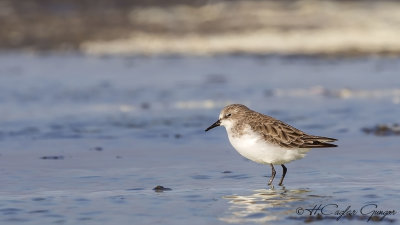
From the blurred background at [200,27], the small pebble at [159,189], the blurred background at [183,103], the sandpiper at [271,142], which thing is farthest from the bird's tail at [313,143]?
the blurred background at [200,27]

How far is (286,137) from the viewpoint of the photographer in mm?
10227

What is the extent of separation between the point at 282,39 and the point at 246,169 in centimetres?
1927

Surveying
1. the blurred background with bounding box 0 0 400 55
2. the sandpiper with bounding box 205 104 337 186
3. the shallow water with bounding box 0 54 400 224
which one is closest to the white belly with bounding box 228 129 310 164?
the sandpiper with bounding box 205 104 337 186

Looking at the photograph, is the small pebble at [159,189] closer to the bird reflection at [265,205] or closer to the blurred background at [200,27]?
the bird reflection at [265,205]

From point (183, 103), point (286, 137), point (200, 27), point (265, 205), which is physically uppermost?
point (200, 27)

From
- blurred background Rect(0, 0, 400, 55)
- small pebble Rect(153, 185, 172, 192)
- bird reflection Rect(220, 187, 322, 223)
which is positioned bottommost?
bird reflection Rect(220, 187, 322, 223)

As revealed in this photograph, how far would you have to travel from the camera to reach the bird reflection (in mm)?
8414

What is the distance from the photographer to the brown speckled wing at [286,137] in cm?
1017

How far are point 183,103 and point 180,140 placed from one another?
4290 mm

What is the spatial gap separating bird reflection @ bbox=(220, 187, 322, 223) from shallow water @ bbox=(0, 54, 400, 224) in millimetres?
20

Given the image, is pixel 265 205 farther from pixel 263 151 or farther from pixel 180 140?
pixel 180 140

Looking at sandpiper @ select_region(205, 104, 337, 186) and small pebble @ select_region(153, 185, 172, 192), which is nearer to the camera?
small pebble @ select_region(153, 185, 172, 192)

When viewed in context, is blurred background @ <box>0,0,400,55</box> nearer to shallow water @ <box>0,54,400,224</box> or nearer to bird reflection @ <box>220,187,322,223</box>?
shallow water @ <box>0,54,400,224</box>

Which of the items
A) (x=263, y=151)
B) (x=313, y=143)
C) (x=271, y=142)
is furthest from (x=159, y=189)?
(x=313, y=143)
